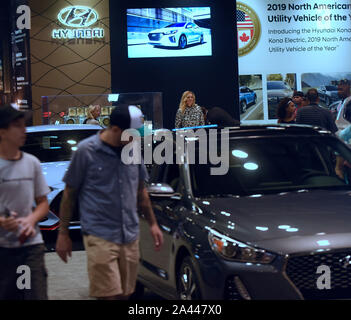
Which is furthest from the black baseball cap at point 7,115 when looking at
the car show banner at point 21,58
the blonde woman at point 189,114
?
the car show banner at point 21,58

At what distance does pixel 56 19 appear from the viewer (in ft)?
67.3

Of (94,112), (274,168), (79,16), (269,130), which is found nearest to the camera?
(274,168)

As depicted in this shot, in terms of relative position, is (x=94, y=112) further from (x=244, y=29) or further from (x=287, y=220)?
(x=287, y=220)

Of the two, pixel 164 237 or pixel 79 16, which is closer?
pixel 164 237

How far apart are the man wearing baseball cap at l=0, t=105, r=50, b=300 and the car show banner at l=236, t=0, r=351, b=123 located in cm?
1613

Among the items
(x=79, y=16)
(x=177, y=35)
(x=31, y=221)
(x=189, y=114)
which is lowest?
(x=31, y=221)

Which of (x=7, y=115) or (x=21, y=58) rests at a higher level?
(x=21, y=58)

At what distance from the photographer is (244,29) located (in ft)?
67.1

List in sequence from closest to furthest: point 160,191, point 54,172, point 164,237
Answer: point 160,191 < point 164,237 < point 54,172

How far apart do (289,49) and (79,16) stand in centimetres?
554

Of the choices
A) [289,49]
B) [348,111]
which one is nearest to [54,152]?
[348,111]

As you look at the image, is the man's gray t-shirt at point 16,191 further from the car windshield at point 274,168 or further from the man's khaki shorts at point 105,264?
the car windshield at point 274,168

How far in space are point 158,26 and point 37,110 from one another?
12.7 ft
